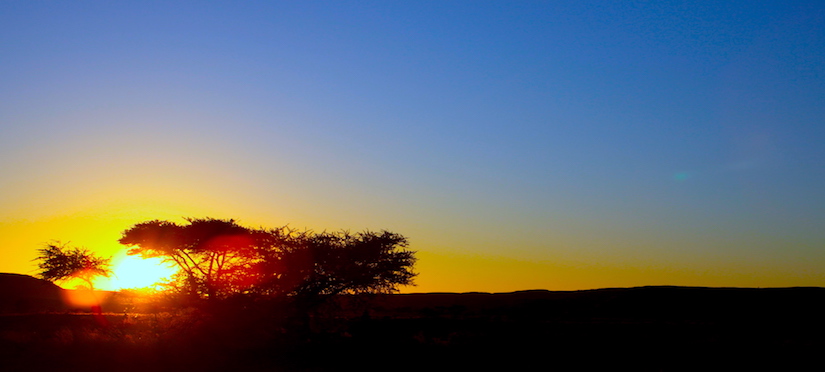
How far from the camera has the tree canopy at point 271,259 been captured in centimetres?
2641

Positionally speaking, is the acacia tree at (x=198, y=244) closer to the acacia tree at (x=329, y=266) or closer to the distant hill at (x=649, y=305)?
the acacia tree at (x=329, y=266)

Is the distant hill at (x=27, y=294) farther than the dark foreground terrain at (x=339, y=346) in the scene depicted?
Yes

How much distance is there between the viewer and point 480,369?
19.2 m

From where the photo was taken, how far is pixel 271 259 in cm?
2728

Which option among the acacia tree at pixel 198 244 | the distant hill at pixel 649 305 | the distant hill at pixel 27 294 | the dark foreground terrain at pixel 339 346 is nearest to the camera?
the dark foreground terrain at pixel 339 346

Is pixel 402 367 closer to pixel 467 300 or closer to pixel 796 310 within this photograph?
pixel 796 310

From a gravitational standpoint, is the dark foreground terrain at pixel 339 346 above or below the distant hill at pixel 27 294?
below

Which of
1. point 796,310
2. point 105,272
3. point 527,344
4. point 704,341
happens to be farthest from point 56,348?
point 796,310

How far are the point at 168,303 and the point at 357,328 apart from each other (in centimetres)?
936

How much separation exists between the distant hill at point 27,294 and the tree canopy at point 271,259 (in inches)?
1126

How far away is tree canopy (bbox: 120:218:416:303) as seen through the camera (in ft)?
86.6

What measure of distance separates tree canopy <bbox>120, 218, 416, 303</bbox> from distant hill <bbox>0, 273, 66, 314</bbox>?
93.8 ft

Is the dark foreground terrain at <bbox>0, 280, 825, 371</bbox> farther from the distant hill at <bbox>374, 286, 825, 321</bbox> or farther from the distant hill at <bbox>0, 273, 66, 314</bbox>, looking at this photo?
the distant hill at <bbox>0, 273, 66, 314</bbox>

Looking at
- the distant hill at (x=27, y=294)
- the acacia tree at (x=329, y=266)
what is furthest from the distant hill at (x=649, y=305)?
the distant hill at (x=27, y=294)
